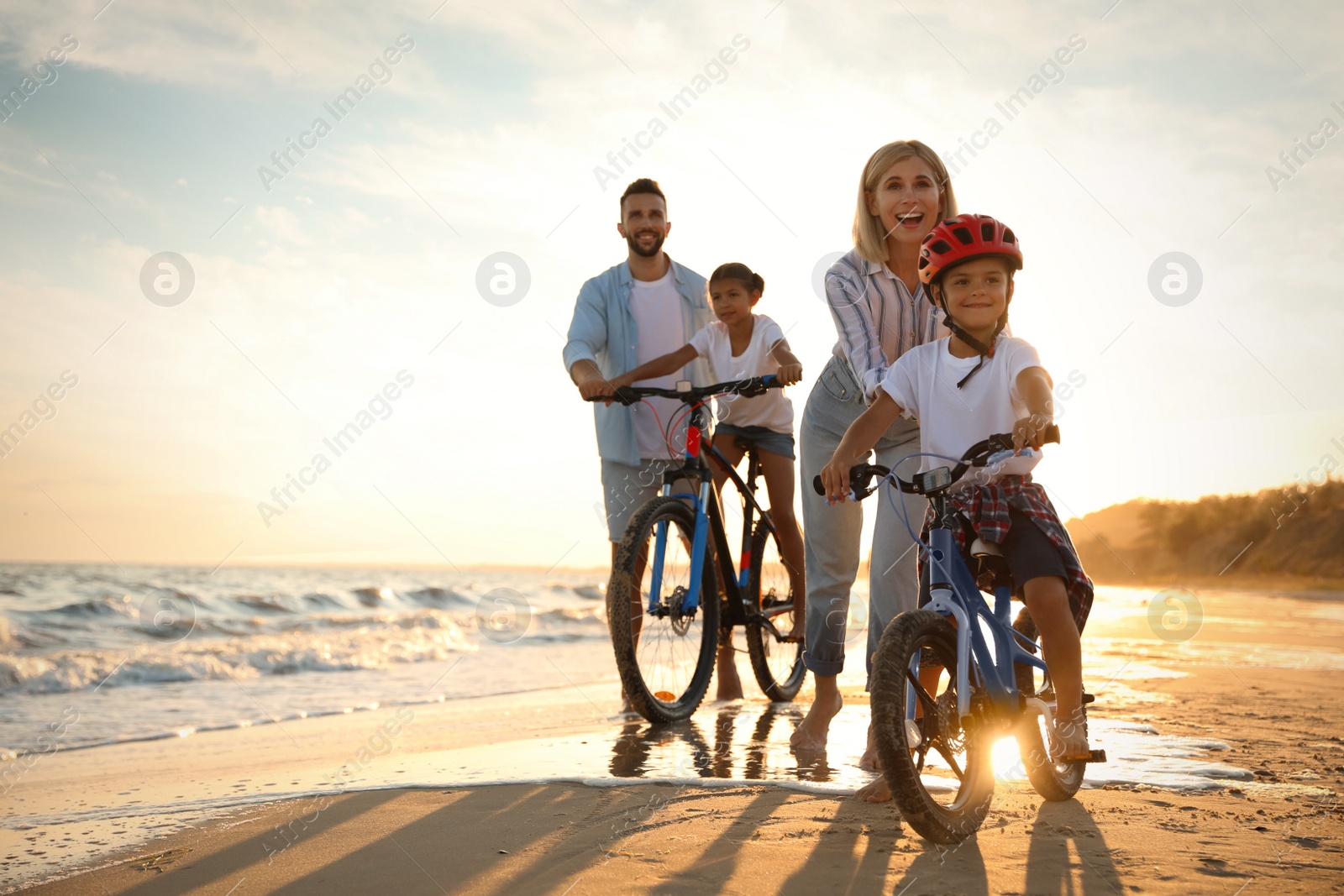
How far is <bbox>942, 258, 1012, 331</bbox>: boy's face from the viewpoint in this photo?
2705 millimetres

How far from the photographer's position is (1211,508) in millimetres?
33125

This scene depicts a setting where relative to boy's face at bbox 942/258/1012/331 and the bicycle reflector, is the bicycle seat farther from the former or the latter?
Answer: boy's face at bbox 942/258/1012/331

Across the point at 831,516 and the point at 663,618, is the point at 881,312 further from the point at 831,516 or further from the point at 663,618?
the point at 663,618

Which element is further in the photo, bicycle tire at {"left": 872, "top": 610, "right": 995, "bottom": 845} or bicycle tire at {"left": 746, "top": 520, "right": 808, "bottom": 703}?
bicycle tire at {"left": 746, "top": 520, "right": 808, "bottom": 703}

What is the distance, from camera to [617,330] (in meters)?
5.09

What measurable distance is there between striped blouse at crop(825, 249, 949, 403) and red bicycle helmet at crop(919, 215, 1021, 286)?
0.57 metres

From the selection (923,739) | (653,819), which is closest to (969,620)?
(923,739)

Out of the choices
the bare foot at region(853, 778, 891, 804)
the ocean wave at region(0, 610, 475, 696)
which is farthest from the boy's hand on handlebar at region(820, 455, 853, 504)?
the ocean wave at region(0, 610, 475, 696)

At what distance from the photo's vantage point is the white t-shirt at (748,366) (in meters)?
4.83

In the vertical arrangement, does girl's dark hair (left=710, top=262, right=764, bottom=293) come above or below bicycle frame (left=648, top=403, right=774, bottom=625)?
above

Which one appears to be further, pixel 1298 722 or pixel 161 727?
pixel 161 727

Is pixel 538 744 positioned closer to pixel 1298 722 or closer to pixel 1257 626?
pixel 1298 722

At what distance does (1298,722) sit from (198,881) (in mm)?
4545

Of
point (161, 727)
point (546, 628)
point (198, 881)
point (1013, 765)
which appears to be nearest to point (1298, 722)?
point (1013, 765)
